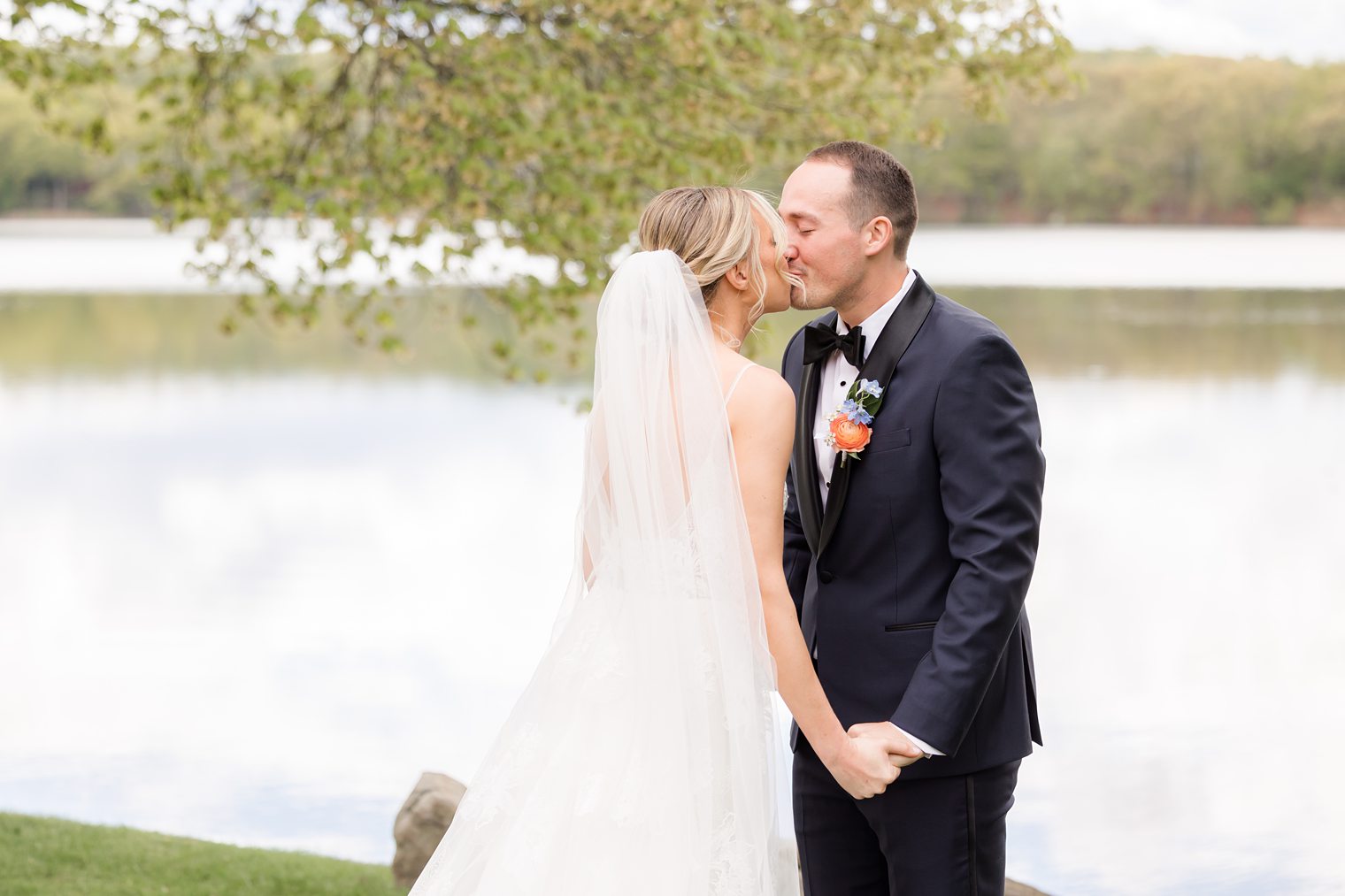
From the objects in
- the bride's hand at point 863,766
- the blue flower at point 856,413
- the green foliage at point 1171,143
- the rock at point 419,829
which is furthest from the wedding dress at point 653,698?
the green foliage at point 1171,143

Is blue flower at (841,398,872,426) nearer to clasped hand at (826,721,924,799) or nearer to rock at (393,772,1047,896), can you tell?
clasped hand at (826,721,924,799)

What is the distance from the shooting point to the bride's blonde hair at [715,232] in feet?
9.25

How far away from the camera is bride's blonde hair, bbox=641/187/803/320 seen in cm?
282

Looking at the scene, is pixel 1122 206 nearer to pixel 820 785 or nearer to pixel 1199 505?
pixel 1199 505

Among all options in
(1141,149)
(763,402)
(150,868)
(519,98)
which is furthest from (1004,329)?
(763,402)

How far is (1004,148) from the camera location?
4503 centimetres

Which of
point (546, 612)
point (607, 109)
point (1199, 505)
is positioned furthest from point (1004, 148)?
point (607, 109)

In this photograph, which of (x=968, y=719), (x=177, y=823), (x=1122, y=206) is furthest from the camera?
(x=1122, y=206)

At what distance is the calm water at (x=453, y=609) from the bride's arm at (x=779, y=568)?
9.74 ft

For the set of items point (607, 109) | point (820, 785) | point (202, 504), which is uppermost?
point (607, 109)

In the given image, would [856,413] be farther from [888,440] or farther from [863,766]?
[863,766]

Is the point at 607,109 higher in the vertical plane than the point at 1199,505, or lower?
Result: higher

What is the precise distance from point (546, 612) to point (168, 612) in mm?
3528

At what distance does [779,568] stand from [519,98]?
3898 millimetres
